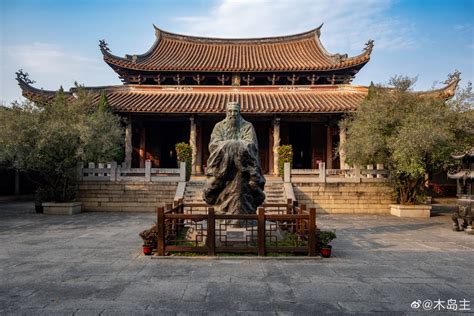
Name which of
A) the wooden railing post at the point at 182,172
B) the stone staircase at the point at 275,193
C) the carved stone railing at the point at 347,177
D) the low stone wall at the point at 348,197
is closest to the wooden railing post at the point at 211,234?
the stone staircase at the point at 275,193

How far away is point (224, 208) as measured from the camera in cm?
675

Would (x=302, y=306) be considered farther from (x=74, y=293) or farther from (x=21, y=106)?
(x=21, y=106)

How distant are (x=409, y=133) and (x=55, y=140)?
497 inches

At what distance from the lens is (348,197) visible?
13.8 meters

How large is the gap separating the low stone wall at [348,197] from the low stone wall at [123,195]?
5.90 meters

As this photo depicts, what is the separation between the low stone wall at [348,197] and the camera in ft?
45.0

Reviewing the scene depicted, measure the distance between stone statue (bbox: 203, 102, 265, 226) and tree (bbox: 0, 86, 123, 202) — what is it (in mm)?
7661

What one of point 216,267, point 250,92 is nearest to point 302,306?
point 216,267

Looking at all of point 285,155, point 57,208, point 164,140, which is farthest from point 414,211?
point 164,140

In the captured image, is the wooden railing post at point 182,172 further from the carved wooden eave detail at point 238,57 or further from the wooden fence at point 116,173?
the carved wooden eave detail at point 238,57

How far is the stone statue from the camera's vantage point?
21.8ft

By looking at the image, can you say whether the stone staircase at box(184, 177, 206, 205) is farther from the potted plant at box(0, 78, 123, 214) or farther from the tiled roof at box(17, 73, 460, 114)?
the tiled roof at box(17, 73, 460, 114)

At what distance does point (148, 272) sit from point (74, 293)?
1.16 metres

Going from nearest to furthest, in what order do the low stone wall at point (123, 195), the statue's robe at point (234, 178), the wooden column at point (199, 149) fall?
the statue's robe at point (234, 178) → the low stone wall at point (123, 195) → the wooden column at point (199, 149)
